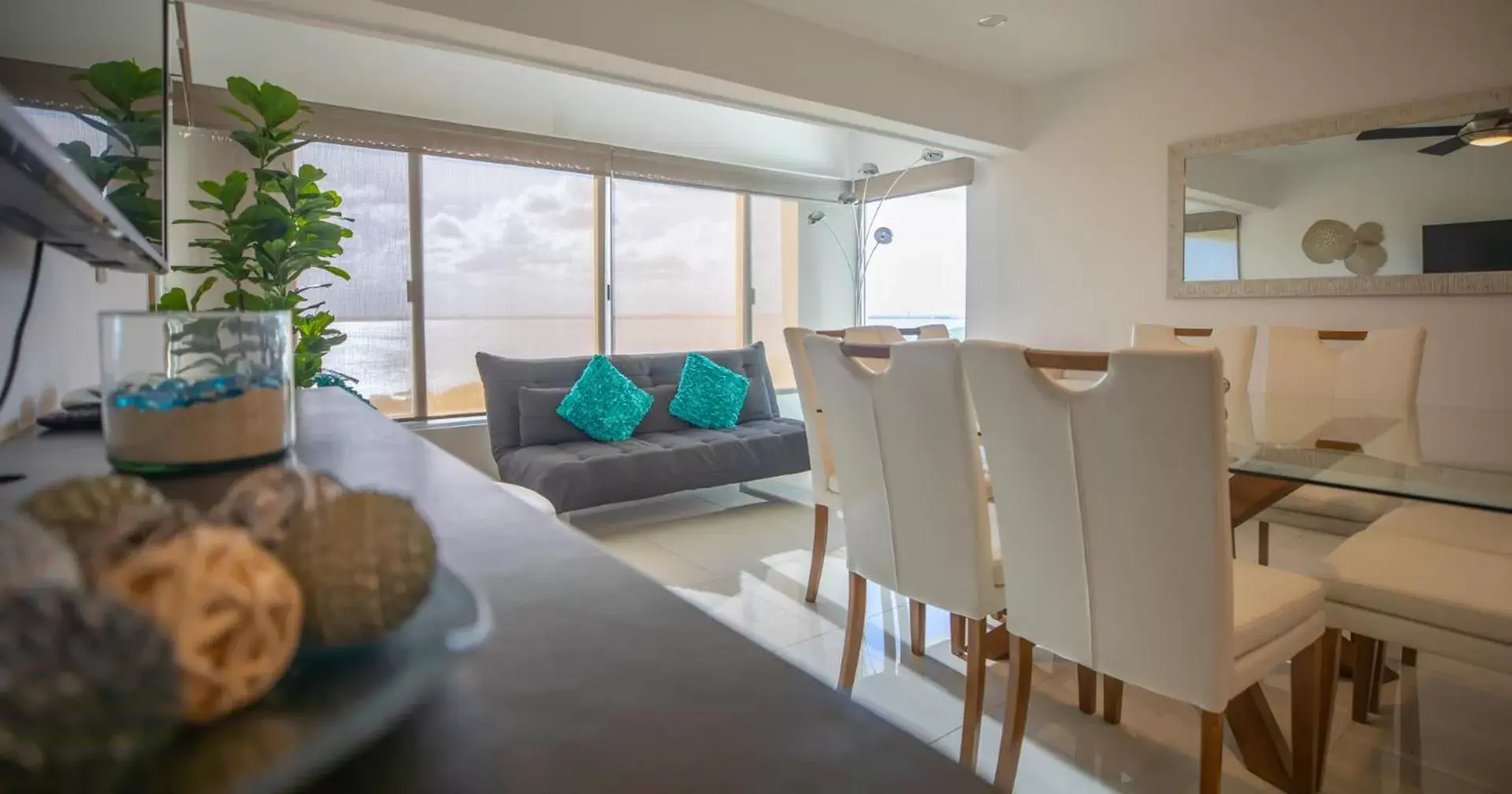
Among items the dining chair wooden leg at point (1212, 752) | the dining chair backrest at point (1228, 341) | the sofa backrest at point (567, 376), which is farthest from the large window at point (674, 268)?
the dining chair wooden leg at point (1212, 752)

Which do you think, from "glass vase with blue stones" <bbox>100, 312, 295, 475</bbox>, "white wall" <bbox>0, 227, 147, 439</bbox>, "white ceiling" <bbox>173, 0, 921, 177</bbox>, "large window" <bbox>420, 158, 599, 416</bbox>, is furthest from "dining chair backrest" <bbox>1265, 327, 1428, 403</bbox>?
"large window" <bbox>420, 158, 599, 416</bbox>

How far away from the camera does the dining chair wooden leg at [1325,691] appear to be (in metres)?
1.78

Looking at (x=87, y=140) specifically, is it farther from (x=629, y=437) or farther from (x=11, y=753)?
(x=629, y=437)

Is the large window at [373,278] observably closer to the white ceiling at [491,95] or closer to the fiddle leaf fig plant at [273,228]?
the white ceiling at [491,95]

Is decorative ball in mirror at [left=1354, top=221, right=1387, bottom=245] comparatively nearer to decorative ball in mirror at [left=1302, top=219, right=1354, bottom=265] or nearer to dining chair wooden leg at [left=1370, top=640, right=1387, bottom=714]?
decorative ball in mirror at [left=1302, top=219, right=1354, bottom=265]

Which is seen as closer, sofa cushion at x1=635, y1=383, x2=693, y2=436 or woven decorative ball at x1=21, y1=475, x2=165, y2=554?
woven decorative ball at x1=21, y1=475, x2=165, y2=554

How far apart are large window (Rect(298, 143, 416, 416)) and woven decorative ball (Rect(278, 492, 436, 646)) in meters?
4.78

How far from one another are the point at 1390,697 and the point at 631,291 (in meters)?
4.74

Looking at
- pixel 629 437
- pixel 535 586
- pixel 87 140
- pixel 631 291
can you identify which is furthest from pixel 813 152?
pixel 535 586

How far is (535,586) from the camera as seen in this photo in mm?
521

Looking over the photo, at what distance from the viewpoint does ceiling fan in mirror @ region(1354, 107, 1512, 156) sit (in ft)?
11.3

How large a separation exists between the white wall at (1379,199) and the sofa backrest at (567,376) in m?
2.95

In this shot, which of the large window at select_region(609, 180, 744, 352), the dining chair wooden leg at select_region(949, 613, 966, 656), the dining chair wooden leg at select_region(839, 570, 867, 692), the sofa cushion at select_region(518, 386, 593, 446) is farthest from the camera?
the large window at select_region(609, 180, 744, 352)

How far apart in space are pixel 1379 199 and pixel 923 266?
5317 millimetres
